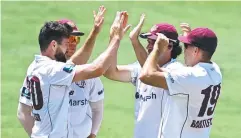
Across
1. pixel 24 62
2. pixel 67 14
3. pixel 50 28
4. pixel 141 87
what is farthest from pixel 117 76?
pixel 67 14

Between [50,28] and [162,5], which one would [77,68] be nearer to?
[50,28]

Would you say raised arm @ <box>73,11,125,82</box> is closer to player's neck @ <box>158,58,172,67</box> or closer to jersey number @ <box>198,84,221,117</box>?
player's neck @ <box>158,58,172,67</box>

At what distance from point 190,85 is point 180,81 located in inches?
3.7

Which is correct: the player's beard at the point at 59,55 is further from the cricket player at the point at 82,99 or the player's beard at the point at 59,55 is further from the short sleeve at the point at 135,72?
the short sleeve at the point at 135,72

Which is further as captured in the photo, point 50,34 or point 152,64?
point 50,34

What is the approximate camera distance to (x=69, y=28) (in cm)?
704

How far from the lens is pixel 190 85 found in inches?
228

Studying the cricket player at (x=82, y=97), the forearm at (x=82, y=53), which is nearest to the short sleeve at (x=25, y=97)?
the cricket player at (x=82, y=97)

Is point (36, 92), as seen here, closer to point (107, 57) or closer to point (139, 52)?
point (107, 57)

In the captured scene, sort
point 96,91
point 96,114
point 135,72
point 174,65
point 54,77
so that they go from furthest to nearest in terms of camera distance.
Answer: point 96,114 → point 96,91 → point 135,72 → point 174,65 → point 54,77

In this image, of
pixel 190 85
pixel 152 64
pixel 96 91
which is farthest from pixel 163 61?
pixel 96 91

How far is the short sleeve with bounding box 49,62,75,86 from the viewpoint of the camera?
6.12 metres

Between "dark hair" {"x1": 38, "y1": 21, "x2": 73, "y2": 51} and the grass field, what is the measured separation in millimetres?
3165

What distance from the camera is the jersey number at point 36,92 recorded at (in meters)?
6.19
